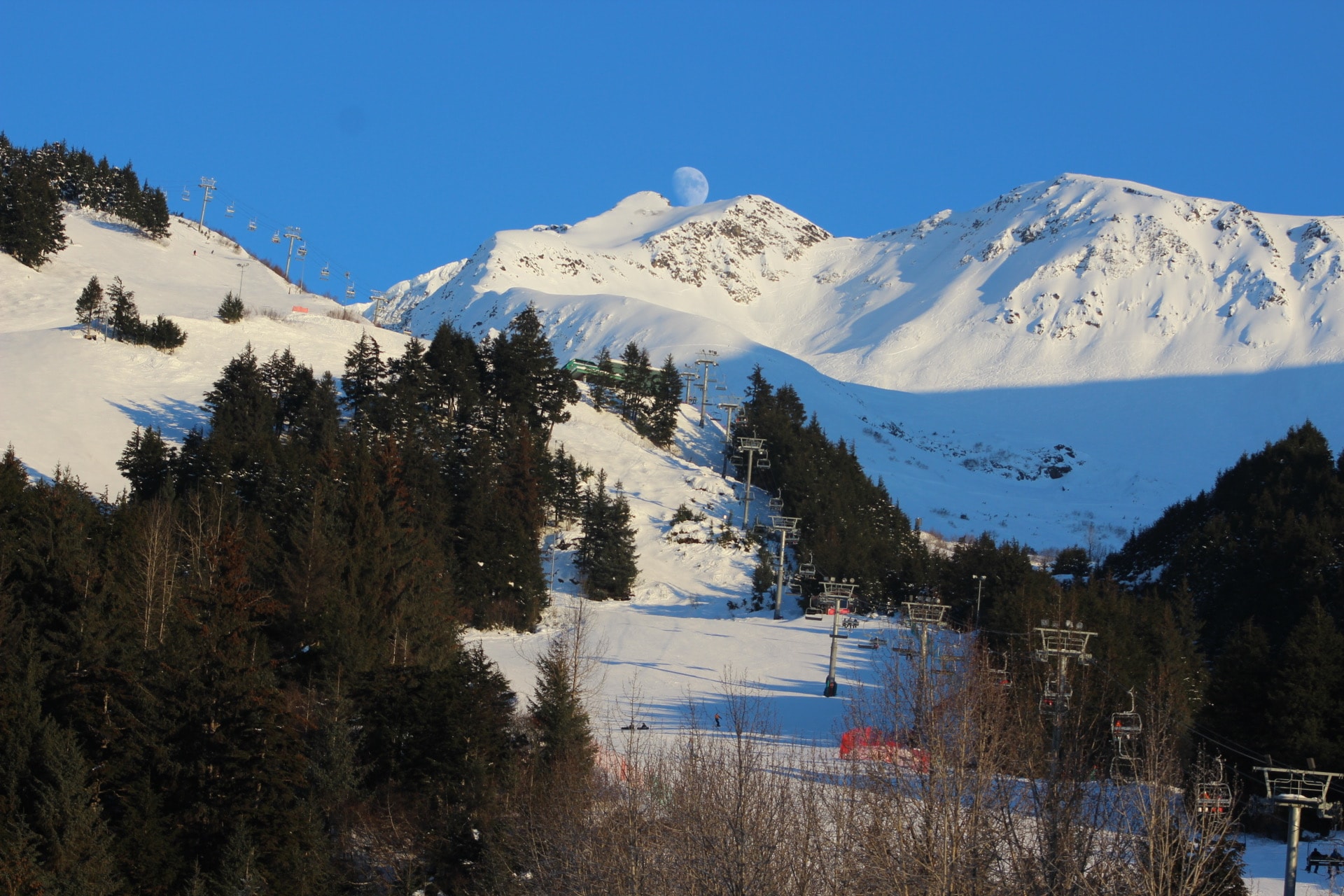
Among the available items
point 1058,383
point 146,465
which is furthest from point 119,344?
point 1058,383

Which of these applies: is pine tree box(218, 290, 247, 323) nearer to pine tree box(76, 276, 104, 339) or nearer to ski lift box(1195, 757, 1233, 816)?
pine tree box(76, 276, 104, 339)

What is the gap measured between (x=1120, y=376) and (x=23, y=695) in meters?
163

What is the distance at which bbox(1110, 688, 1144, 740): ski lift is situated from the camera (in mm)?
27820

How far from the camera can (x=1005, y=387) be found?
164250mm

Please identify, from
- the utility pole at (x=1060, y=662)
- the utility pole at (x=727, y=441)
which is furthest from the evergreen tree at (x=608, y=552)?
the utility pole at (x=1060, y=662)

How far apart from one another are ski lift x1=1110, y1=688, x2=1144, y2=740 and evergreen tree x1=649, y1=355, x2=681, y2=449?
50651 millimetres

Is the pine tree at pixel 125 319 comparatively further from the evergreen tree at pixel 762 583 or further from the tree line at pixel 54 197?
the evergreen tree at pixel 762 583

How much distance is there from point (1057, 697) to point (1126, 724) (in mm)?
4848

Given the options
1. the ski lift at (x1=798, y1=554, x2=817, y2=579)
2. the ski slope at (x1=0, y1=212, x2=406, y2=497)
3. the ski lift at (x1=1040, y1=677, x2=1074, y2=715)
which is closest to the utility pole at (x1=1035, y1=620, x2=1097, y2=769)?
the ski lift at (x1=1040, y1=677, x2=1074, y2=715)

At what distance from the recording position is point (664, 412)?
269 ft

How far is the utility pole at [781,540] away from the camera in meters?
56.9

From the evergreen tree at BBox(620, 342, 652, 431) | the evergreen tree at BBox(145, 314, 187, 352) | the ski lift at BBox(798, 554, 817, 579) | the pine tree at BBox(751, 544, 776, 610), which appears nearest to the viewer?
the ski lift at BBox(798, 554, 817, 579)

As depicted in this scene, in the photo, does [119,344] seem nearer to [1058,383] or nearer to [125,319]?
[125,319]

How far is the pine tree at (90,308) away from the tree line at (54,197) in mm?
15177
